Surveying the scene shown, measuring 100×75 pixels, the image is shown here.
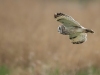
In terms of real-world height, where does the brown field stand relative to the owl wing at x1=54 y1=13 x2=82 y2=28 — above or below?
above

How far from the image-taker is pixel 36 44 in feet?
27.2

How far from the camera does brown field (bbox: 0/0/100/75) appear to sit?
7.48m

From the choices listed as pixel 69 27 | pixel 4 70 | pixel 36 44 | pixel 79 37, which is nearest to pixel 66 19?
pixel 69 27

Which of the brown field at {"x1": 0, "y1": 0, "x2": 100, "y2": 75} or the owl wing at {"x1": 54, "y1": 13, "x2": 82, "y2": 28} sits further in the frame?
the brown field at {"x1": 0, "y1": 0, "x2": 100, "y2": 75}

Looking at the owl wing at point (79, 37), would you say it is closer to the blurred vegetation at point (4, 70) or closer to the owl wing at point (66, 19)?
the owl wing at point (66, 19)

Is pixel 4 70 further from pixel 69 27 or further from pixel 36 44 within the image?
pixel 69 27

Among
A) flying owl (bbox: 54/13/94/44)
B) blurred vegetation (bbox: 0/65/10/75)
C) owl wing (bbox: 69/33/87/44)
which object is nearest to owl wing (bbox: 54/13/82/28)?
flying owl (bbox: 54/13/94/44)

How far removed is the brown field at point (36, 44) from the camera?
7.48 m

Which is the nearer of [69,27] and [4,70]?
[69,27]

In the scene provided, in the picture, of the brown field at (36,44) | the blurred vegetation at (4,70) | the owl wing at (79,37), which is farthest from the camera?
the brown field at (36,44)

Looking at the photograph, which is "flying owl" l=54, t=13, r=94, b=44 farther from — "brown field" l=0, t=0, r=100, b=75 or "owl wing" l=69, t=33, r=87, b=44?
"brown field" l=0, t=0, r=100, b=75

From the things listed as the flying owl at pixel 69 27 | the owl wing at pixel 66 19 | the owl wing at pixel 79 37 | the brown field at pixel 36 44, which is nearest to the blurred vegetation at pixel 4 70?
the brown field at pixel 36 44

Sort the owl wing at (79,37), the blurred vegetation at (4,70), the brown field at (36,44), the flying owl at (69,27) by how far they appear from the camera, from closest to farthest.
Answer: the flying owl at (69,27), the owl wing at (79,37), the blurred vegetation at (4,70), the brown field at (36,44)

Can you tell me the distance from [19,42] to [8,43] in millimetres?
242
